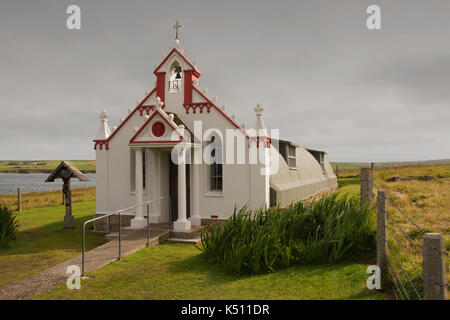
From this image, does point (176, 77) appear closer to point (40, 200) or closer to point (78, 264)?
point (78, 264)

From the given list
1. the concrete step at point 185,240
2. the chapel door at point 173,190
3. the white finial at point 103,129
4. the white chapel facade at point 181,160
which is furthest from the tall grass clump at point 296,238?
the white finial at point 103,129

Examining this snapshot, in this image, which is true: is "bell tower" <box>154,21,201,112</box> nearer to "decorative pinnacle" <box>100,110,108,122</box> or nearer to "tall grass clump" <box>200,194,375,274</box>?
"decorative pinnacle" <box>100,110,108,122</box>

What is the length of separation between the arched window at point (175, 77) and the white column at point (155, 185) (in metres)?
2.89

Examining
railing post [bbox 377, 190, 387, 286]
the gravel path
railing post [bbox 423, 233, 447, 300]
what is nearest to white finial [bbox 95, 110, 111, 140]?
the gravel path

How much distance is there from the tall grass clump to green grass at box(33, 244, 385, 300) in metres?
0.27

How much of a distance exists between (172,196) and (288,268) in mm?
7821

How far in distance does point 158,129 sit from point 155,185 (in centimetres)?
248

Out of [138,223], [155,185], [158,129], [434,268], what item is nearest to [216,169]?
[155,185]

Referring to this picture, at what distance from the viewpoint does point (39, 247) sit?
1162cm

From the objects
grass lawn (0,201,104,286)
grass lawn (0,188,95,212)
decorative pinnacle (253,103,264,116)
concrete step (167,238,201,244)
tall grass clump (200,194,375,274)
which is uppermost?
→ decorative pinnacle (253,103,264,116)

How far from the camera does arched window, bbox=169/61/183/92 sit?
14215 mm
